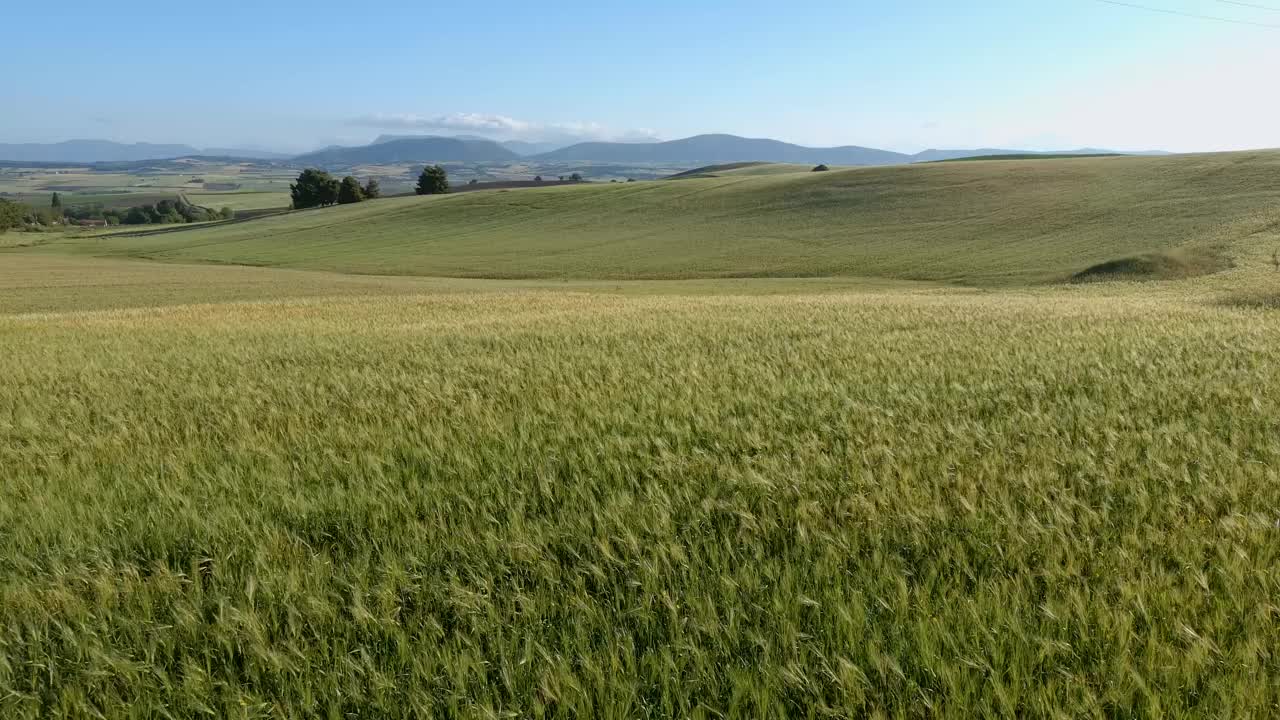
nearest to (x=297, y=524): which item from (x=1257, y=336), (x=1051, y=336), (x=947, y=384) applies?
(x=947, y=384)

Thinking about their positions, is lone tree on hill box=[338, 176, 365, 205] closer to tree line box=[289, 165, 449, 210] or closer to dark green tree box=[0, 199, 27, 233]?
tree line box=[289, 165, 449, 210]

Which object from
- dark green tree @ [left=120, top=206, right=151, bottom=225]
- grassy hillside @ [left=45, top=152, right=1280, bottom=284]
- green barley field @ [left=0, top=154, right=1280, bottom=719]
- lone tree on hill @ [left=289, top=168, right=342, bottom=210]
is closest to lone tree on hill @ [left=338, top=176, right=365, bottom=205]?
lone tree on hill @ [left=289, top=168, right=342, bottom=210]

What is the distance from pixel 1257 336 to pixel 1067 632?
20.9 ft

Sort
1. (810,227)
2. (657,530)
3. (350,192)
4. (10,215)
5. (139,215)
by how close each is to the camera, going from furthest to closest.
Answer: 1. (139,215)
2. (350,192)
3. (10,215)
4. (810,227)
5. (657,530)

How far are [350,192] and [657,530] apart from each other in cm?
11202

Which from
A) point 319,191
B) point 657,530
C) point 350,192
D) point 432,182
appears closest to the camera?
point 657,530

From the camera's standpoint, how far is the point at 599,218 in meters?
66.4

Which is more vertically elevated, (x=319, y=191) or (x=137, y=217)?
(x=319, y=191)

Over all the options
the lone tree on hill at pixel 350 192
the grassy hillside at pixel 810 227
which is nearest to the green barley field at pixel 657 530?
the grassy hillside at pixel 810 227

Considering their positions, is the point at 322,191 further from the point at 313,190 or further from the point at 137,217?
the point at 137,217

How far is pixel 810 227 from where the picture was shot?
176ft

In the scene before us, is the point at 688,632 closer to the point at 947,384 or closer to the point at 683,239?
the point at 947,384

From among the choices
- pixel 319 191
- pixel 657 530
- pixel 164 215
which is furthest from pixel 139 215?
pixel 657 530

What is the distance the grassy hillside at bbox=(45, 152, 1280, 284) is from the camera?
3931 cm
